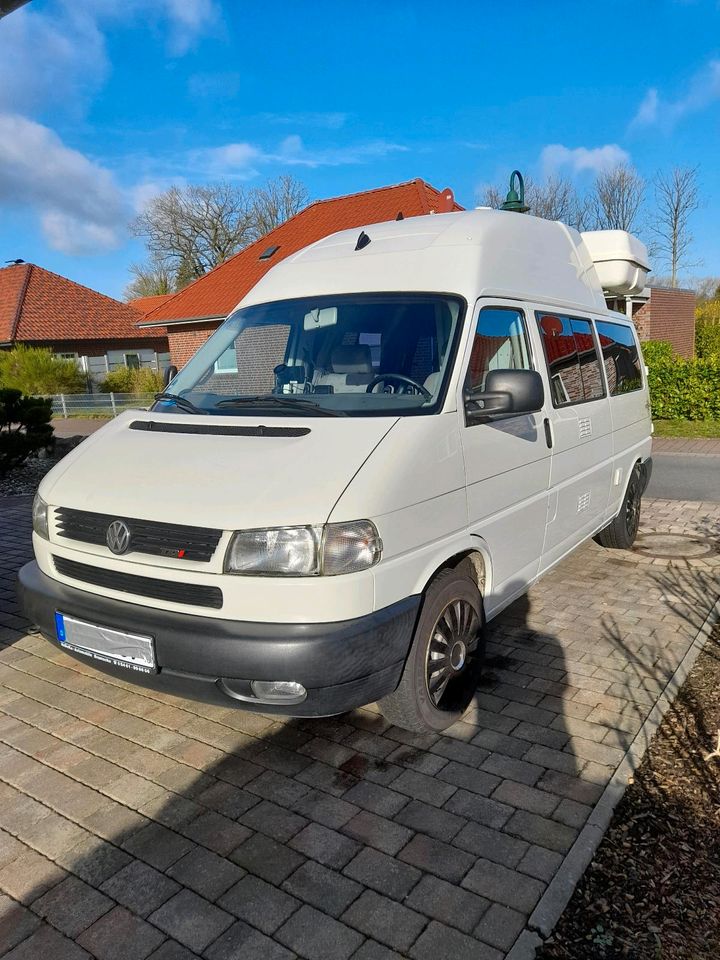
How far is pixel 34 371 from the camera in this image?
88.4 feet

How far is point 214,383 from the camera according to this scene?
421cm

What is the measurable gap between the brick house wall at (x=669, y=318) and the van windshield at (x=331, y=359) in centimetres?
1740

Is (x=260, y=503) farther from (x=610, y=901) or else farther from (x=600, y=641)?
(x=600, y=641)

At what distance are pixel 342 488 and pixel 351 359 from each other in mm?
1258

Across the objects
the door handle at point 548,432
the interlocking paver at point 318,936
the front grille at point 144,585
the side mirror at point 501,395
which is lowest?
the interlocking paver at point 318,936

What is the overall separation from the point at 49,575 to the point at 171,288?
50.4 m

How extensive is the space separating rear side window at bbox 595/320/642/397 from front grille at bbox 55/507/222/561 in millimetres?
3991

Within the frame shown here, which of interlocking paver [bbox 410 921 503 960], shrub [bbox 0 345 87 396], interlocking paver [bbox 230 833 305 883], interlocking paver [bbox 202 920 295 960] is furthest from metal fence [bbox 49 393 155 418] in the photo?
interlocking paver [bbox 410 921 503 960]

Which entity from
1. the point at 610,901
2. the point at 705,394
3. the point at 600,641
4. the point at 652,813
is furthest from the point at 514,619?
the point at 705,394

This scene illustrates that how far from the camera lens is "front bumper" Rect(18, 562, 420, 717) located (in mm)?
2869

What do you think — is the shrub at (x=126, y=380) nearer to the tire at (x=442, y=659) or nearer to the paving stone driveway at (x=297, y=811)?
the paving stone driveway at (x=297, y=811)

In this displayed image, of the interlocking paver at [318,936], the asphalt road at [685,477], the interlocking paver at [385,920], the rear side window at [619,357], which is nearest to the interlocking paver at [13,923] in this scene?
the interlocking paver at [318,936]

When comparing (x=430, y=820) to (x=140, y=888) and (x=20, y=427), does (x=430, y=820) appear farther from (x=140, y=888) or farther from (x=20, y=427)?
(x=20, y=427)

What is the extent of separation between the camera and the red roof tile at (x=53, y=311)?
104 feet
